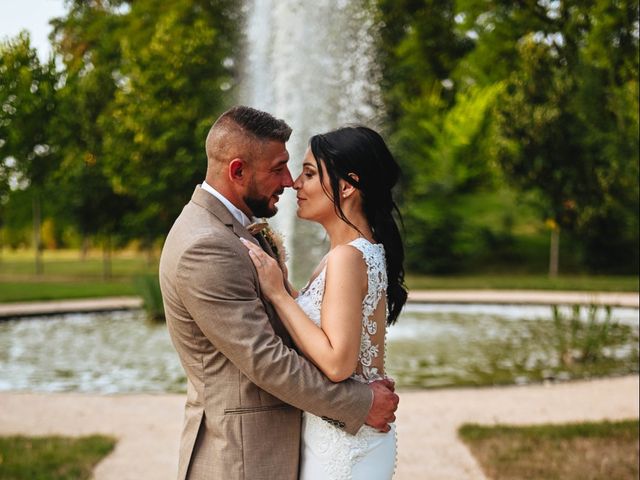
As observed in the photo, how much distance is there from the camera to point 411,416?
24.4 feet

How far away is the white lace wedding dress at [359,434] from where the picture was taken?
268cm

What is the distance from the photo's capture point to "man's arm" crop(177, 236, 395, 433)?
2369mm

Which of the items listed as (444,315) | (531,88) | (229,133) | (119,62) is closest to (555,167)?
(531,88)

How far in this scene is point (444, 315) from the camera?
1627cm

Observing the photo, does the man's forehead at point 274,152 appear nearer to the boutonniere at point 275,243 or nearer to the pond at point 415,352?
the boutonniere at point 275,243

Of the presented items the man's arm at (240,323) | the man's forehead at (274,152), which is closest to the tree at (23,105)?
the man's forehead at (274,152)

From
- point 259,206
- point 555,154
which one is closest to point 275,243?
point 259,206

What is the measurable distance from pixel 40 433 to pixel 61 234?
5286 centimetres

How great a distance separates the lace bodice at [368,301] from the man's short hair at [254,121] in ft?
1.52

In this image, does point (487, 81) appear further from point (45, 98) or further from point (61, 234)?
point (61, 234)

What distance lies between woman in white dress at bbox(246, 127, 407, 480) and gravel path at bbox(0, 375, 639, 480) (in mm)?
3033

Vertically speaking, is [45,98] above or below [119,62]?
below

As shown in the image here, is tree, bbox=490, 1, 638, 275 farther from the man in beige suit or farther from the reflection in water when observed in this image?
the man in beige suit

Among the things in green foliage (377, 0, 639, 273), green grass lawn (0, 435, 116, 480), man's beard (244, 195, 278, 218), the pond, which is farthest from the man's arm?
green foliage (377, 0, 639, 273)
